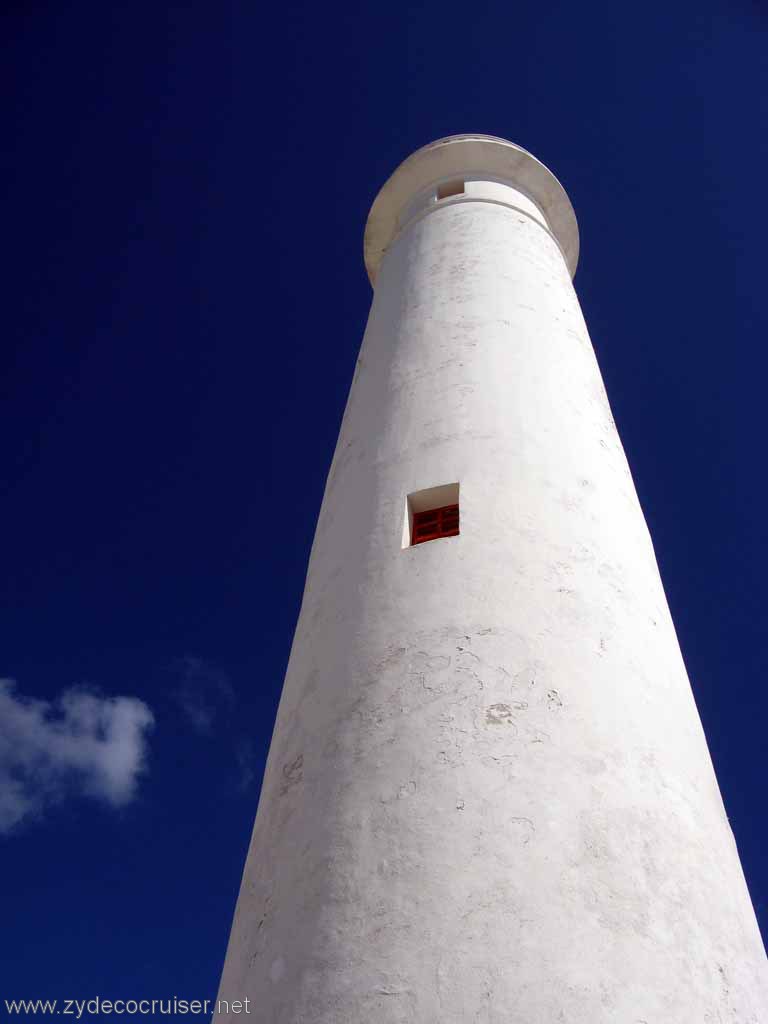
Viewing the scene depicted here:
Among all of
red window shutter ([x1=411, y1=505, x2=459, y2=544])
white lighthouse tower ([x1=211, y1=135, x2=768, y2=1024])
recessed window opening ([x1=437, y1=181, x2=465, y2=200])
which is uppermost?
recessed window opening ([x1=437, y1=181, x2=465, y2=200])

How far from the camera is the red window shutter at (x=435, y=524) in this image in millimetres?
6250

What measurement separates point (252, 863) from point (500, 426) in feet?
11.7

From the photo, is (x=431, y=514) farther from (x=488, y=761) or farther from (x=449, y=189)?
(x=449, y=189)

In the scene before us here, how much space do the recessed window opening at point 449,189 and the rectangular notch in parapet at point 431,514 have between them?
7236mm

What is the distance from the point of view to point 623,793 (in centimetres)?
457

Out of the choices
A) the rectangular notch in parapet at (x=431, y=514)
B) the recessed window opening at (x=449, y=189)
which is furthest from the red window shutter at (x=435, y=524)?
the recessed window opening at (x=449, y=189)

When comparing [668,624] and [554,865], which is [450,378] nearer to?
[668,624]

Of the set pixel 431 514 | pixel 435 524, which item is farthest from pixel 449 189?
pixel 435 524

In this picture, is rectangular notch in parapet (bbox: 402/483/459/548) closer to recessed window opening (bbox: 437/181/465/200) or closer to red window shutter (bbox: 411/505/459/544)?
red window shutter (bbox: 411/505/459/544)

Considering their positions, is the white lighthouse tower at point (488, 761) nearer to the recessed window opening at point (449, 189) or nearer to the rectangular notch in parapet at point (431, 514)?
the rectangular notch in parapet at point (431, 514)

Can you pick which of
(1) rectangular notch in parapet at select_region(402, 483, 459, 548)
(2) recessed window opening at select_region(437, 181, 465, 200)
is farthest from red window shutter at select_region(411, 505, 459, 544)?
(2) recessed window opening at select_region(437, 181, 465, 200)

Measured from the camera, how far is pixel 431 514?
650cm

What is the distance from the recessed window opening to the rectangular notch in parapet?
7236mm

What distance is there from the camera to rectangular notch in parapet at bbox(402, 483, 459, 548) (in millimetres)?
6273
